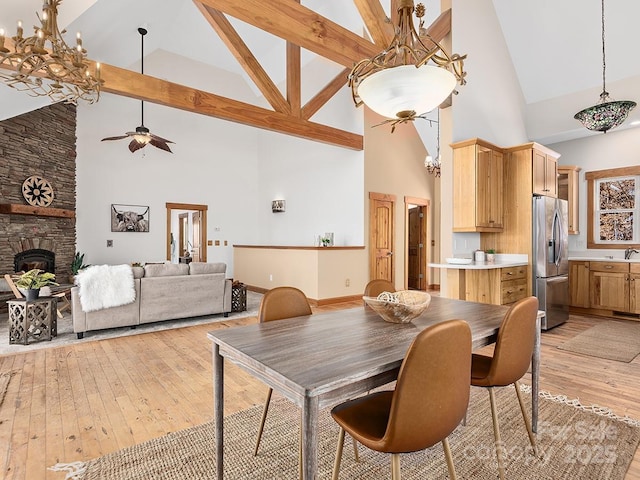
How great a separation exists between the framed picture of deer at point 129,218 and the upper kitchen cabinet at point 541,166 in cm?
694

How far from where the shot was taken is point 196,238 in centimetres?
874

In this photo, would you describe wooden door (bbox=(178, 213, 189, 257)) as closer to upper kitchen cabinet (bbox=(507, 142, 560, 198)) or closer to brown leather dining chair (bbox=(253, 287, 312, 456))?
upper kitchen cabinet (bbox=(507, 142, 560, 198))

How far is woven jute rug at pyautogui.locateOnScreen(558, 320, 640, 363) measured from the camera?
3483 mm

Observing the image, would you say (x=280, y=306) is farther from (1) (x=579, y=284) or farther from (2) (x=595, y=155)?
(2) (x=595, y=155)

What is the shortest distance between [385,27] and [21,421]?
4954 mm

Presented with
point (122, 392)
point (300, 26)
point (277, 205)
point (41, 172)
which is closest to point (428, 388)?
point (122, 392)

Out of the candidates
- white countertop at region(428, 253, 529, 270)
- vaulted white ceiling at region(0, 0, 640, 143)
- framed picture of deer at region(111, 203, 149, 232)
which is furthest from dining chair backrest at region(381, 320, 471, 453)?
framed picture of deer at region(111, 203, 149, 232)

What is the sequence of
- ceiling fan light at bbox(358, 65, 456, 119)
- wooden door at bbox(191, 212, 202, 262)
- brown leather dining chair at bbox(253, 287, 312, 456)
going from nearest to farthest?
1. ceiling fan light at bbox(358, 65, 456, 119)
2. brown leather dining chair at bbox(253, 287, 312, 456)
3. wooden door at bbox(191, 212, 202, 262)

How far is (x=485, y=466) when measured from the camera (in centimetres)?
177

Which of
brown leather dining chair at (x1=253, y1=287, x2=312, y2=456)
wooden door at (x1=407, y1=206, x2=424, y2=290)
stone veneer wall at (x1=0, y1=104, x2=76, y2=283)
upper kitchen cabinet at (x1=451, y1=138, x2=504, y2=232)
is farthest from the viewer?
wooden door at (x1=407, y1=206, x2=424, y2=290)

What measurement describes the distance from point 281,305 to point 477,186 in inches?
128

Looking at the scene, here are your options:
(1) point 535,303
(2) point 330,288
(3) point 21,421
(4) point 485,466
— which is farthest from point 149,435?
(2) point 330,288

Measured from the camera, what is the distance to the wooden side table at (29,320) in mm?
3770

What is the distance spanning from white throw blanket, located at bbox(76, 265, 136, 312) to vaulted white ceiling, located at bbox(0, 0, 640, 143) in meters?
2.21
